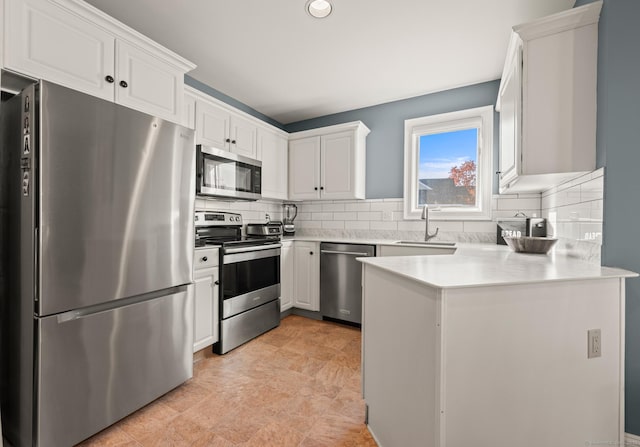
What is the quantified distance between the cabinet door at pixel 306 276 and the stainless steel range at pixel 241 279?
0.35 metres

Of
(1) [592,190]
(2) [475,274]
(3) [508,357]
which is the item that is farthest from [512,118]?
(3) [508,357]

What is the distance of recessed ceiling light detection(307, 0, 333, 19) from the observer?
1880 mm

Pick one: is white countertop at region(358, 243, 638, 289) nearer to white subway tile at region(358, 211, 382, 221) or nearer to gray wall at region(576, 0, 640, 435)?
gray wall at region(576, 0, 640, 435)

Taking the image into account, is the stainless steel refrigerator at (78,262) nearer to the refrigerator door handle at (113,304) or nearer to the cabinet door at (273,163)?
the refrigerator door handle at (113,304)

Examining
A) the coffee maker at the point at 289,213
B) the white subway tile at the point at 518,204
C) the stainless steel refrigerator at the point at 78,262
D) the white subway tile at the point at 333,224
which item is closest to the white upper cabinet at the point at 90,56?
the stainless steel refrigerator at the point at 78,262

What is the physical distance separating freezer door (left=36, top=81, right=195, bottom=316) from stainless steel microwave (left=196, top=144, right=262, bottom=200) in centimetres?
63

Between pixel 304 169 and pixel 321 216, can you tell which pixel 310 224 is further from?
pixel 304 169

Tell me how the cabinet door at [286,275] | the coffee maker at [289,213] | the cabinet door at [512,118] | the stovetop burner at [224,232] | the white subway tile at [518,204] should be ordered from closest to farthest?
the cabinet door at [512,118] → the stovetop burner at [224,232] → the white subway tile at [518,204] → the cabinet door at [286,275] → the coffee maker at [289,213]

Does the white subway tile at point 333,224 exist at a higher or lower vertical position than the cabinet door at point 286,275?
higher

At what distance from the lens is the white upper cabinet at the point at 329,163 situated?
3412 millimetres

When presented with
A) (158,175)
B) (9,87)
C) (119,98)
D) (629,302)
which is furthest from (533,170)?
(9,87)

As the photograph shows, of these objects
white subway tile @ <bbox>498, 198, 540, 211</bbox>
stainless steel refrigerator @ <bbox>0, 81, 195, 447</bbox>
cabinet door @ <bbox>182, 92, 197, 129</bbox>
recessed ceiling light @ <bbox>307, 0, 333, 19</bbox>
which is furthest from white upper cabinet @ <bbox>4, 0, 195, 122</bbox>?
white subway tile @ <bbox>498, 198, 540, 211</bbox>

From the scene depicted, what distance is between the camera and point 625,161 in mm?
1334

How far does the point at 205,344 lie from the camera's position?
228 centimetres
